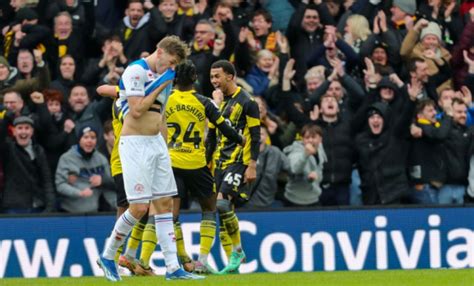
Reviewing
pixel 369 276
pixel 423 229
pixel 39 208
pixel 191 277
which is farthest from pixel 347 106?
pixel 191 277

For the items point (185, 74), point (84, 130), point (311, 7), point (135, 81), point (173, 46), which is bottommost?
point (84, 130)

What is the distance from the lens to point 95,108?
2083 centimetres

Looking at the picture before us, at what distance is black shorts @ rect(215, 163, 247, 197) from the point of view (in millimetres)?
16797

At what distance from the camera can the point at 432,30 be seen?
22.7 meters

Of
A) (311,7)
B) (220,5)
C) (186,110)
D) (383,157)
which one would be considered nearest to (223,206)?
(186,110)

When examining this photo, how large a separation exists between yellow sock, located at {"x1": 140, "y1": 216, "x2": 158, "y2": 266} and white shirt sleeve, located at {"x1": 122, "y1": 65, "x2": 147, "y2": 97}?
271cm

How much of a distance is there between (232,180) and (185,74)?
1.58 metres

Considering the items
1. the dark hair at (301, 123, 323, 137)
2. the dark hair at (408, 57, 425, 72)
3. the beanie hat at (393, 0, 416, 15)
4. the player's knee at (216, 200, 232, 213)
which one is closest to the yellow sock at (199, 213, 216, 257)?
the player's knee at (216, 200, 232, 213)

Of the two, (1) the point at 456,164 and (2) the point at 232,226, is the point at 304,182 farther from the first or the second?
(2) the point at 232,226

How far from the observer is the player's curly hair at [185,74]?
51.9 feet

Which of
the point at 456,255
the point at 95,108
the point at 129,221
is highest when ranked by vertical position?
the point at 129,221

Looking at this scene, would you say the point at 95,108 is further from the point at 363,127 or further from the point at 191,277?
the point at 191,277

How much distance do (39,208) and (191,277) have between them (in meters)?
6.19

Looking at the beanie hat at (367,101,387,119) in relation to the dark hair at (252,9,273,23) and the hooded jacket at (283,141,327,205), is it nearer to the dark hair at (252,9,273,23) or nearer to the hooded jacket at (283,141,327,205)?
the hooded jacket at (283,141,327,205)
